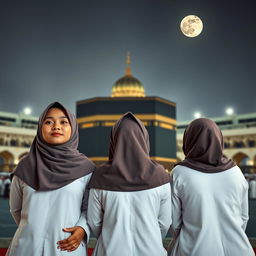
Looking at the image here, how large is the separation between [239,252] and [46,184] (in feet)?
3.09

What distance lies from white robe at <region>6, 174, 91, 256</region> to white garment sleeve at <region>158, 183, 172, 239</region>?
337 millimetres

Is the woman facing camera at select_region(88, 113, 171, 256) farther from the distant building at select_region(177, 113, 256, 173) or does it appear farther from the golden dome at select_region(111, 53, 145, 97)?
the distant building at select_region(177, 113, 256, 173)

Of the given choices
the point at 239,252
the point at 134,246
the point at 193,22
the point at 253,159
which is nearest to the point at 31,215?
the point at 134,246

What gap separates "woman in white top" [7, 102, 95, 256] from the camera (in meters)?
1.33

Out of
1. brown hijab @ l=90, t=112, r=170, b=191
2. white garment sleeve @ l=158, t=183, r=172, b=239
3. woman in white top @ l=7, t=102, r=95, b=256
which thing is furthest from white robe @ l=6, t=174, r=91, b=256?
white garment sleeve @ l=158, t=183, r=172, b=239

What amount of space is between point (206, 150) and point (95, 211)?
0.59 meters

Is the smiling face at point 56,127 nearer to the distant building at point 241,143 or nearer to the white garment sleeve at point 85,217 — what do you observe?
the white garment sleeve at point 85,217

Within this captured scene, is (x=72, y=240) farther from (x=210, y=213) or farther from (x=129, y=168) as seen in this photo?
(x=210, y=213)

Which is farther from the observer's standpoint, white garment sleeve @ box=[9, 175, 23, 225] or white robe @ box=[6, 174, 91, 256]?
white garment sleeve @ box=[9, 175, 23, 225]

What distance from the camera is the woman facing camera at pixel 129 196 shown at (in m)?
1.30

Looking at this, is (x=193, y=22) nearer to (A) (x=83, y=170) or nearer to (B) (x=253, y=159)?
(A) (x=83, y=170)

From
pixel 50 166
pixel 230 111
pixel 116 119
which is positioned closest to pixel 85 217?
pixel 50 166

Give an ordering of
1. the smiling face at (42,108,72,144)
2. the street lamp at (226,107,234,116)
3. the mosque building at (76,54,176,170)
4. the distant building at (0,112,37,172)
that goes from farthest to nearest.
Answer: the street lamp at (226,107,234,116), the distant building at (0,112,37,172), the mosque building at (76,54,176,170), the smiling face at (42,108,72,144)

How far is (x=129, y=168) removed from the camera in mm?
1307
